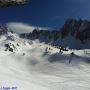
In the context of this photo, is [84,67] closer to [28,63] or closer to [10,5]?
[28,63]

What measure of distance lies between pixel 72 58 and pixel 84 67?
970 centimetres

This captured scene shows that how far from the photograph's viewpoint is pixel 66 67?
69.1m

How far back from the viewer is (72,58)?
257 feet

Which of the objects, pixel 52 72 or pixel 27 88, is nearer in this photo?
pixel 27 88

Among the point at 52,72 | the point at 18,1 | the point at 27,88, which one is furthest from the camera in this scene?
the point at 52,72

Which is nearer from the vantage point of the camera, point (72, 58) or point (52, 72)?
point (52, 72)

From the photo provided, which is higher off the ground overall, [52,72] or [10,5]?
[10,5]

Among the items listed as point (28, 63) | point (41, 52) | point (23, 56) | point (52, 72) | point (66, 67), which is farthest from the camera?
point (41, 52)

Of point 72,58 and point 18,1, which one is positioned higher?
point 18,1

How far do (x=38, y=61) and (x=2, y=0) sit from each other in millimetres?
64523

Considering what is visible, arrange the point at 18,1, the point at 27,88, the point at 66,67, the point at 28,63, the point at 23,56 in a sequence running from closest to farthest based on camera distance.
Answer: the point at 18,1 → the point at 27,88 → the point at 66,67 → the point at 28,63 → the point at 23,56

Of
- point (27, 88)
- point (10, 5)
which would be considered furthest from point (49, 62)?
point (10, 5)

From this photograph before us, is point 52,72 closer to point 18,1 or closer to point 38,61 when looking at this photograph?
point 38,61

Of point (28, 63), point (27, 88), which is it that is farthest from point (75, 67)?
point (27, 88)
